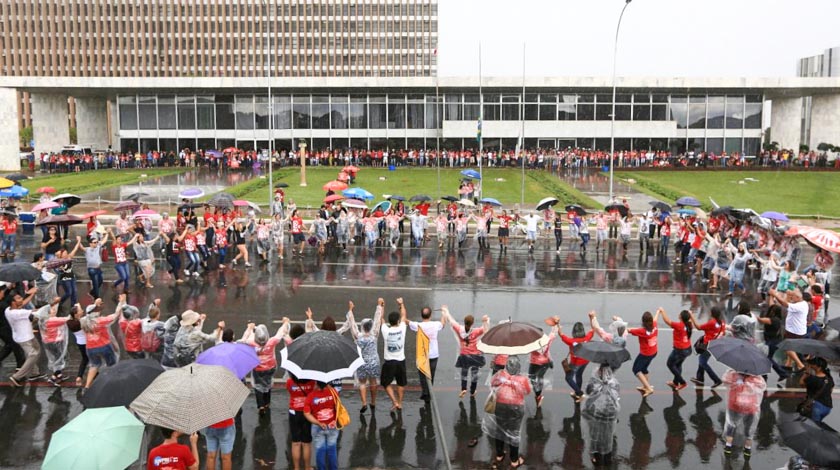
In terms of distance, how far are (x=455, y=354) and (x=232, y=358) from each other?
235 inches

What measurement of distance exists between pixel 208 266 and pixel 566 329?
35.7 feet

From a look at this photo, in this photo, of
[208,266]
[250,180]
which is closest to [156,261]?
[208,266]

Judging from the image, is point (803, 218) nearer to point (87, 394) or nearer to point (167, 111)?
point (87, 394)

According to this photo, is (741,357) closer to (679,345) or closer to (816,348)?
(816,348)

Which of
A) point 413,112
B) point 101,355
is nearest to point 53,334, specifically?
point 101,355

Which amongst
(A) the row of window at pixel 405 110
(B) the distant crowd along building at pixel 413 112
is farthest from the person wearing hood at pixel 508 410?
(A) the row of window at pixel 405 110

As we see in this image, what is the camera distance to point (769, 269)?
57.7 feet

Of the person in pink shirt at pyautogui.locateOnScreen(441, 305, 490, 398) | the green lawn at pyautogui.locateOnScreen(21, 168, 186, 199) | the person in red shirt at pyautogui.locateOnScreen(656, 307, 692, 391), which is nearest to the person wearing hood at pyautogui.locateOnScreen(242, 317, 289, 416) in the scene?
the person in pink shirt at pyautogui.locateOnScreen(441, 305, 490, 398)

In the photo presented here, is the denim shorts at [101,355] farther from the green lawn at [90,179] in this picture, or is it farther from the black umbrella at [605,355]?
the green lawn at [90,179]

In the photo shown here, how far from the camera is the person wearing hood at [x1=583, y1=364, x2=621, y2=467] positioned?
935 centimetres

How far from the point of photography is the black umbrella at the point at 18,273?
13.2 metres

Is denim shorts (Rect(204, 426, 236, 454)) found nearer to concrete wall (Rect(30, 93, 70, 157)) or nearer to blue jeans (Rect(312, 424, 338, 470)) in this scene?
blue jeans (Rect(312, 424, 338, 470))

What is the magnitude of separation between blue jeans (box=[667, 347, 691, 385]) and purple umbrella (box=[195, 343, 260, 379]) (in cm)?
678

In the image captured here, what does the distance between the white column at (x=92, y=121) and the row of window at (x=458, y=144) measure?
4.96 meters
